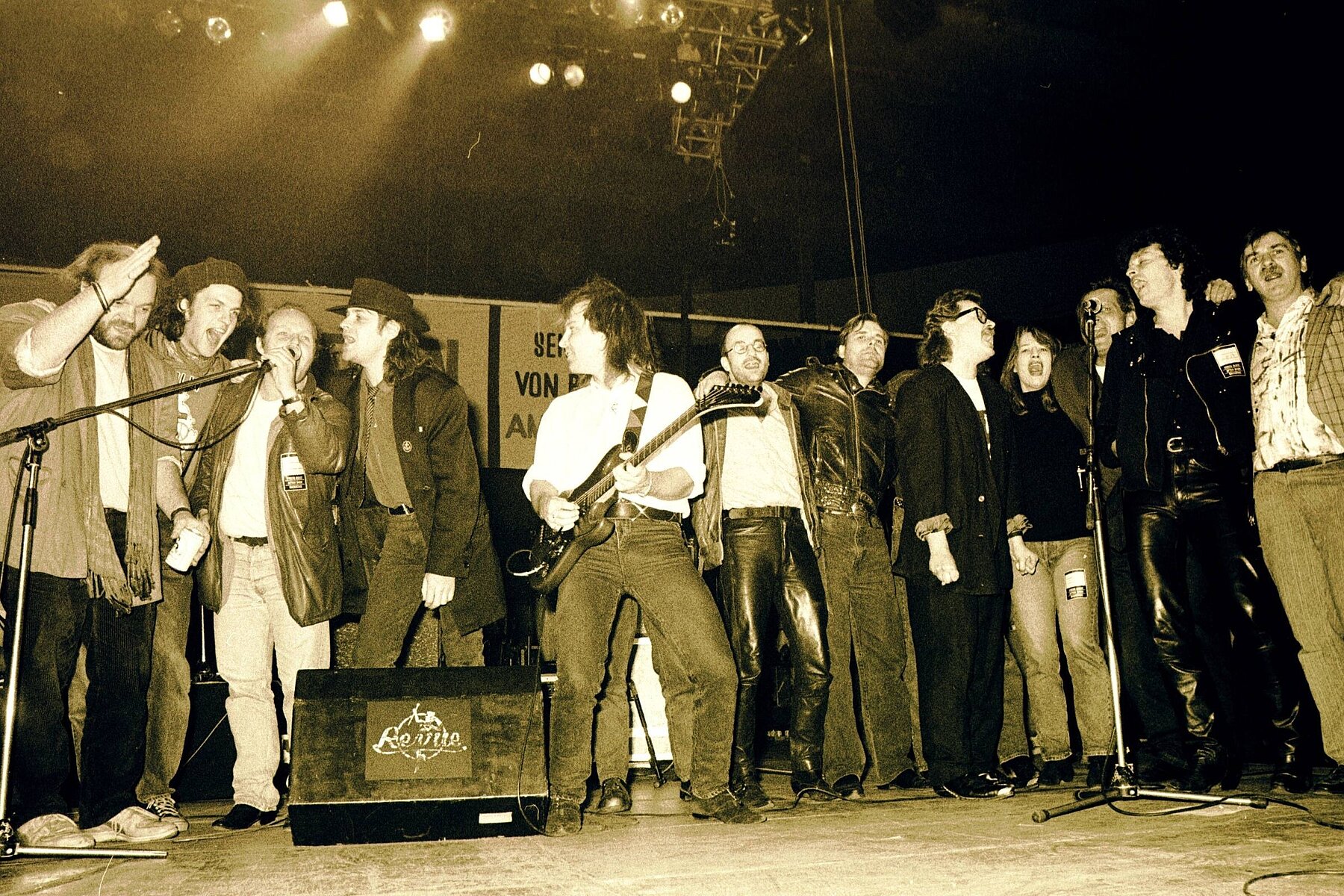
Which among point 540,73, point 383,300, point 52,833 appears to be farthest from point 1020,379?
point 540,73

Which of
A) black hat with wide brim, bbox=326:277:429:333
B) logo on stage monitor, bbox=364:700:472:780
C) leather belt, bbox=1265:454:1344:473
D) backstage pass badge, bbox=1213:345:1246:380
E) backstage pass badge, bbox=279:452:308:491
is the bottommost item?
logo on stage monitor, bbox=364:700:472:780

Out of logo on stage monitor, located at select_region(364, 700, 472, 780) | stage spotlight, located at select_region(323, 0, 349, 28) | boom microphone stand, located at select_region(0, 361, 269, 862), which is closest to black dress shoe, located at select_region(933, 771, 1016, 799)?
logo on stage monitor, located at select_region(364, 700, 472, 780)

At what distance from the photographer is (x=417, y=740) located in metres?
3.53

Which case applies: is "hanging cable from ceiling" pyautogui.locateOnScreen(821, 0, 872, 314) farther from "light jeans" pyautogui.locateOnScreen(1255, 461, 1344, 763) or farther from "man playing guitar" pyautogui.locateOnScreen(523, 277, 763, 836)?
"man playing guitar" pyautogui.locateOnScreen(523, 277, 763, 836)

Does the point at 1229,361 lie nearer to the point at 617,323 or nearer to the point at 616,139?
the point at 617,323

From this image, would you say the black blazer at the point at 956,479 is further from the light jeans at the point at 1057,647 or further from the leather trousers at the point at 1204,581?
the leather trousers at the point at 1204,581

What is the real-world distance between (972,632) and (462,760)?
2281mm

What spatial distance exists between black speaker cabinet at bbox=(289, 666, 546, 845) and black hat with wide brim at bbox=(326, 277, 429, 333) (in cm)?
164

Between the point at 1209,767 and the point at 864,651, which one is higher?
the point at 864,651

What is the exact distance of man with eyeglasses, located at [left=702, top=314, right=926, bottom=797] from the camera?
185 inches

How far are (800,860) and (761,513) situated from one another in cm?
190

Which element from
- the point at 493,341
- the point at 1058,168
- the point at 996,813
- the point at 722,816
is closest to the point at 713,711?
the point at 722,816

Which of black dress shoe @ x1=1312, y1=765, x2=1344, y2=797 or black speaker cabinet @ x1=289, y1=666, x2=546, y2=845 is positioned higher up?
black speaker cabinet @ x1=289, y1=666, x2=546, y2=845

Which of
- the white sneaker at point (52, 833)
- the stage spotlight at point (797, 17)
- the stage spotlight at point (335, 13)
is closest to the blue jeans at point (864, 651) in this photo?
the white sneaker at point (52, 833)
